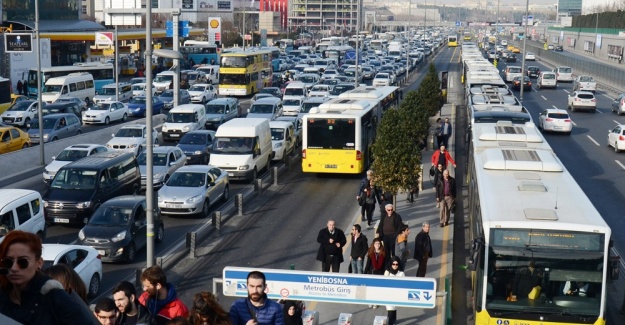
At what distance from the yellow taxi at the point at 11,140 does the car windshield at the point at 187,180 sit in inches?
463

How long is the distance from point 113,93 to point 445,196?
36.8 metres

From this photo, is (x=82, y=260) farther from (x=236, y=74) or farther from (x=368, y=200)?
(x=236, y=74)

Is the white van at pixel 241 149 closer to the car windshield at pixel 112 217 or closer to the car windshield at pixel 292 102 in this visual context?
the car windshield at pixel 112 217

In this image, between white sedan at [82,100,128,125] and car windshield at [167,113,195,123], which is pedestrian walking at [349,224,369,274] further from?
white sedan at [82,100,128,125]

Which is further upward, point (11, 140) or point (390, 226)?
point (390, 226)

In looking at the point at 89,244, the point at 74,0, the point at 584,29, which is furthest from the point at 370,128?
the point at 584,29

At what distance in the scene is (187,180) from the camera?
24.5 meters

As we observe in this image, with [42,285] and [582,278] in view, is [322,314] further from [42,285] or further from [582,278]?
[42,285]

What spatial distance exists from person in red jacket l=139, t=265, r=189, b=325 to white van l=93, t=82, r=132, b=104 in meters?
44.0

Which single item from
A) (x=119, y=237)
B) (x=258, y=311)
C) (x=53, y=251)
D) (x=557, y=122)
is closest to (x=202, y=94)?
(x=557, y=122)

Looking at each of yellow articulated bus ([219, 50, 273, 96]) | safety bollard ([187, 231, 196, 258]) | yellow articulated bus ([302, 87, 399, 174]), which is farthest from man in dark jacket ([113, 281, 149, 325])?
yellow articulated bus ([219, 50, 273, 96])

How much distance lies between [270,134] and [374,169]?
919cm

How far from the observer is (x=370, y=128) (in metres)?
31.2

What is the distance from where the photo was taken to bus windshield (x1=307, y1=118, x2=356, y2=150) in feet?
95.0
